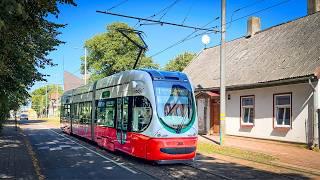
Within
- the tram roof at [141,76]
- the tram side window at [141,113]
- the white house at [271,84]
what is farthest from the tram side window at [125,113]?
the white house at [271,84]

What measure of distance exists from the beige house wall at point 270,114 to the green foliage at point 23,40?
1153 centimetres

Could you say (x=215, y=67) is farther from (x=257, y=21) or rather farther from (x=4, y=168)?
(x=4, y=168)

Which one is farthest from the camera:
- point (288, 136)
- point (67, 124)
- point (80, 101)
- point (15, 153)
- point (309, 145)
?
point (67, 124)

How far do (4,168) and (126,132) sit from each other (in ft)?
14.4

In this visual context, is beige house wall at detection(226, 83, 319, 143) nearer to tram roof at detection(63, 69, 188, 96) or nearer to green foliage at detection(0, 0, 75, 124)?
tram roof at detection(63, 69, 188, 96)

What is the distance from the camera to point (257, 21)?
106 feet

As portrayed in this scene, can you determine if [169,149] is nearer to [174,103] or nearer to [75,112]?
[174,103]

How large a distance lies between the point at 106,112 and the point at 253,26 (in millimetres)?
17036

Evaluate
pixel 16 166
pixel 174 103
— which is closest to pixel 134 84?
pixel 174 103

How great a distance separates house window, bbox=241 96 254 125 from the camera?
2527 cm

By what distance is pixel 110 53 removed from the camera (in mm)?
54562

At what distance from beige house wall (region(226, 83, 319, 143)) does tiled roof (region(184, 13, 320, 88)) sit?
29.0 inches

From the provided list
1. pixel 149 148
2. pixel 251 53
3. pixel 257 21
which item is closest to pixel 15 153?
pixel 149 148

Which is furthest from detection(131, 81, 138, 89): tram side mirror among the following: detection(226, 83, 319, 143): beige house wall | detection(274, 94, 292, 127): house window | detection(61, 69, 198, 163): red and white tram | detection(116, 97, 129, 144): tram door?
detection(274, 94, 292, 127): house window
